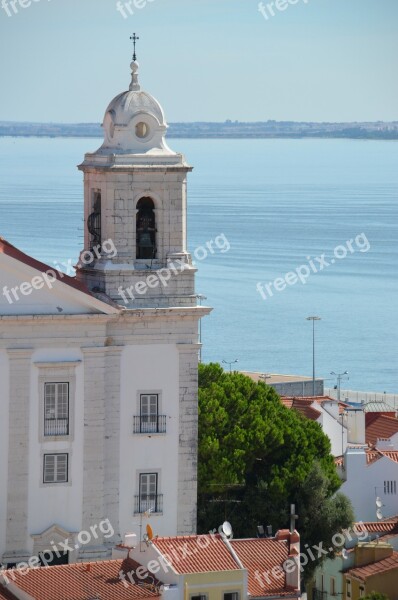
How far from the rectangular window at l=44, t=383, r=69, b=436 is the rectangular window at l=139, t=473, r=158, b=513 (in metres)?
1.88

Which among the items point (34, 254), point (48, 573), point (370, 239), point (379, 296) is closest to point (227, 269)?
point (379, 296)

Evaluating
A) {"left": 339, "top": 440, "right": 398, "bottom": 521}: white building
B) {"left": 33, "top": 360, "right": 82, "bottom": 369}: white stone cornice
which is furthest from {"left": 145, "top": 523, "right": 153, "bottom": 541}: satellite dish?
{"left": 339, "top": 440, "right": 398, "bottom": 521}: white building

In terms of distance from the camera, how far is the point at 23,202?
187 meters

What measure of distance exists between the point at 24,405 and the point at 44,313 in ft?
5.82

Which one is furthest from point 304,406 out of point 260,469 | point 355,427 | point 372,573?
point 372,573

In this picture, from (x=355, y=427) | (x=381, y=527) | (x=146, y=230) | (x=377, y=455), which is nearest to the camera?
(x=146, y=230)

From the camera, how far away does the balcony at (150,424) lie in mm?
45594

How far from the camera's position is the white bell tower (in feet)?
149

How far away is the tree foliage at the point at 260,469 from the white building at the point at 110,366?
132 inches

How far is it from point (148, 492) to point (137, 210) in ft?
17.9

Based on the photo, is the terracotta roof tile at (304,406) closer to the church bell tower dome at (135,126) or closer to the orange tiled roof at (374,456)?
the orange tiled roof at (374,456)

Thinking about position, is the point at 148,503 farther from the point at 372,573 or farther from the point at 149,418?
the point at 372,573

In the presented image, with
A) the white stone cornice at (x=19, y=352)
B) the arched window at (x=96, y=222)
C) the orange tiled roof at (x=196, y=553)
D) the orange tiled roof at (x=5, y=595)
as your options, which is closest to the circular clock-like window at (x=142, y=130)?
the arched window at (x=96, y=222)

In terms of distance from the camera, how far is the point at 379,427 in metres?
69.4
